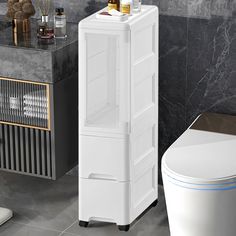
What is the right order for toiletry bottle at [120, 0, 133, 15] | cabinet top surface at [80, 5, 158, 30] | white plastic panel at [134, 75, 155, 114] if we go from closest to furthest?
cabinet top surface at [80, 5, 158, 30] → toiletry bottle at [120, 0, 133, 15] → white plastic panel at [134, 75, 155, 114]

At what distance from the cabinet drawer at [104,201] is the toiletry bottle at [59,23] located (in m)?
0.77

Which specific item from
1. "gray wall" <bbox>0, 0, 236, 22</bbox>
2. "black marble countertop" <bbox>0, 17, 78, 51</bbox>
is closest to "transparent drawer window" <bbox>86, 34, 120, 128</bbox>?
"black marble countertop" <bbox>0, 17, 78, 51</bbox>

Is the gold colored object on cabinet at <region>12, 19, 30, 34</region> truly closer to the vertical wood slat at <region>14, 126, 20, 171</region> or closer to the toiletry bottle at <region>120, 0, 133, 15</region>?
the vertical wood slat at <region>14, 126, 20, 171</region>

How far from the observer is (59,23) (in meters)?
3.87

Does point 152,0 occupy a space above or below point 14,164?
above

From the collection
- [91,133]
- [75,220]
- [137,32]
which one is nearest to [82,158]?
[91,133]

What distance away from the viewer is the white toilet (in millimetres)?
Answer: 3285

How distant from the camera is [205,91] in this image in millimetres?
3949

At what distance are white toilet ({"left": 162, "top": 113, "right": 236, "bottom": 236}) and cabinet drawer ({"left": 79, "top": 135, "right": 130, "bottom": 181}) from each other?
0.91 ft

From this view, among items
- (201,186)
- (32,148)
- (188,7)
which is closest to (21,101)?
(32,148)

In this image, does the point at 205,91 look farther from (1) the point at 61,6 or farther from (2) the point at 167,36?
(1) the point at 61,6

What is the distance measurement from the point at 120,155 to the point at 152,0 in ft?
2.79

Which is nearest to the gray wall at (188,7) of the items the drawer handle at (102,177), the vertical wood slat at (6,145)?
the vertical wood slat at (6,145)

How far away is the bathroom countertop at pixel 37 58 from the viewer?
3715mm
